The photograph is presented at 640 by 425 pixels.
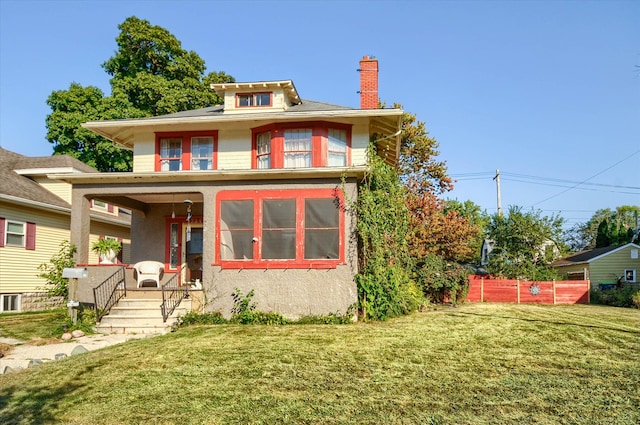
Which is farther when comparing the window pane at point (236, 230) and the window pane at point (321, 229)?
the window pane at point (236, 230)

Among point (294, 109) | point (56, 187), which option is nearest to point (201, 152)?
point (294, 109)

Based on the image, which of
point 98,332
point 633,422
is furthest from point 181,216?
point 633,422

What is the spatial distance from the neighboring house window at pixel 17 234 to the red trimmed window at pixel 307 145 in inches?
386

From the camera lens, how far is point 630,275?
2636 cm

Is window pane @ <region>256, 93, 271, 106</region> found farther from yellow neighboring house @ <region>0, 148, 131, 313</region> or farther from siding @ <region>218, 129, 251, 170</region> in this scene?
yellow neighboring house @ <region>0, 148, 131, 313</region>

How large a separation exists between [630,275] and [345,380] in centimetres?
2547

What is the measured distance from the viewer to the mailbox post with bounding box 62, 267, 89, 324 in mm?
11797

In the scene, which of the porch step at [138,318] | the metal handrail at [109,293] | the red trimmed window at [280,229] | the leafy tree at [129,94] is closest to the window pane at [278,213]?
the red trimmed window at [280,229]

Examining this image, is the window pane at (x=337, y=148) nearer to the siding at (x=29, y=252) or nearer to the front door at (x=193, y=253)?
the front door at (x=193, y=253)

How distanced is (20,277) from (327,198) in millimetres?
13012

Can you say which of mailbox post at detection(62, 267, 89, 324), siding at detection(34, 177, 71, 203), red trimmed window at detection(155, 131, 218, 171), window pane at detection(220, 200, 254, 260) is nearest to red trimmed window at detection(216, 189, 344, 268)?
window pane at detection(220, 200, 254, 260)

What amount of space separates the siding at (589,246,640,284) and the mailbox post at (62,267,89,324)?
82.1 feet

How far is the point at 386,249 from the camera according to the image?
42.5 ft

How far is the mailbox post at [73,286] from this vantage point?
1180cm
